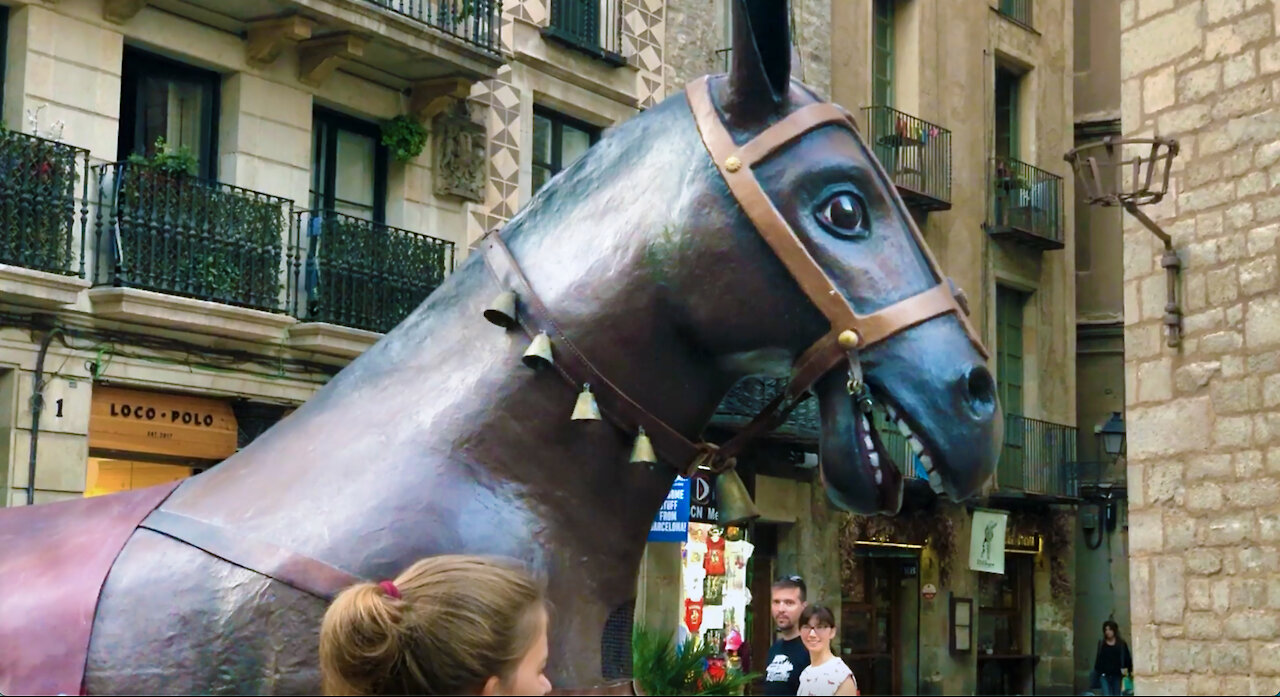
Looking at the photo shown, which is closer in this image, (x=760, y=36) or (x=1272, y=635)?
(x=760, y=36)

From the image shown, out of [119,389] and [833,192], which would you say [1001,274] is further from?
[833,192]

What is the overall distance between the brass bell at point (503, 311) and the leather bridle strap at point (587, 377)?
0.02 m

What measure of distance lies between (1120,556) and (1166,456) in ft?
59.1

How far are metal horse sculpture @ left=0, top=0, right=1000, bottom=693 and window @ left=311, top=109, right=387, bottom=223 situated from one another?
13975 mm

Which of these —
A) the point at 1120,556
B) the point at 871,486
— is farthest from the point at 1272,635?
the point at 1120,556

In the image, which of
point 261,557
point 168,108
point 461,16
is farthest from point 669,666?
point 461,16

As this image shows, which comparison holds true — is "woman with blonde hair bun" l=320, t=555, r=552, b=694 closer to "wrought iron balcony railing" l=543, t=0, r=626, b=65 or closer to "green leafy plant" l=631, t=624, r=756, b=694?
"green leafy plant" l=631, t=624, r=756, b=694

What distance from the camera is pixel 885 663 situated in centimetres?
2422

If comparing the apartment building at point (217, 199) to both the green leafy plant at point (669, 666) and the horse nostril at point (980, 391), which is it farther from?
the horse nostril at point (980, 391)

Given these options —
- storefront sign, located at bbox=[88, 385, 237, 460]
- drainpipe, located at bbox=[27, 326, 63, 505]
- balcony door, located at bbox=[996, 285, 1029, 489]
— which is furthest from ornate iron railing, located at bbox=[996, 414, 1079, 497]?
drainpipe, located at bbox=[27, 326, 63, 505]

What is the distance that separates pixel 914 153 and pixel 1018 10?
15.2ft

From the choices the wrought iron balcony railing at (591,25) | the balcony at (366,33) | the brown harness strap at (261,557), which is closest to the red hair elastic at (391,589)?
the brown harness strap at (261,557)

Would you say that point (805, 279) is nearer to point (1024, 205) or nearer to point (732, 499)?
point (732, 499)

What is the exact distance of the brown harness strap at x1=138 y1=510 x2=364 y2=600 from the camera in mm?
2660
